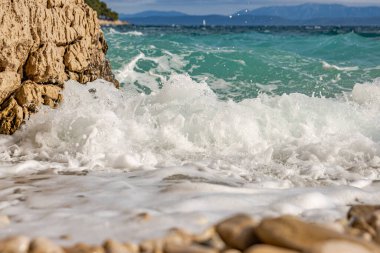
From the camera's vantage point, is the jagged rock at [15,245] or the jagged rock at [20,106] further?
the jagged rock at [20,106]

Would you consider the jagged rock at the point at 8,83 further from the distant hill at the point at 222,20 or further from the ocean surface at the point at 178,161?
the distant hill at the point at 222,20

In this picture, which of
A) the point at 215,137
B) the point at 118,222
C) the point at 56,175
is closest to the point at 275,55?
the point at 215,137

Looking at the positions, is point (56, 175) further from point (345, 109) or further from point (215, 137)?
point (345, 109)

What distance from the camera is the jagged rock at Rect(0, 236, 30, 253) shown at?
260 centimetres

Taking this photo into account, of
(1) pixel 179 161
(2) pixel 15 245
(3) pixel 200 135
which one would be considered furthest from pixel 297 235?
(3) pixel 200 135

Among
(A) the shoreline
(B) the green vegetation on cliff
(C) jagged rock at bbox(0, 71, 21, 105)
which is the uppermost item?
(B) the green vegetation on cliff

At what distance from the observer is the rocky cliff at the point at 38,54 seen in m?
5.84

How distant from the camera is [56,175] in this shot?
4379mm

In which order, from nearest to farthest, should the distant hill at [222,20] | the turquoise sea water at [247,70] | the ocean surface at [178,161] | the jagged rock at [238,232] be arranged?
the jagged rock at [238,232], the ocean surface at [178,161], the turquoise sea water at [247,70], the distant hill at [222,20]

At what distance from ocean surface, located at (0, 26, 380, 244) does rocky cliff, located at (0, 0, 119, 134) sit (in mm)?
212

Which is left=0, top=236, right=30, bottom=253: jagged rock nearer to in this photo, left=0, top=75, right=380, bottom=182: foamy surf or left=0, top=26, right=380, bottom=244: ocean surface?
left=0, top=26, right=380, bottom=244: ocean surface

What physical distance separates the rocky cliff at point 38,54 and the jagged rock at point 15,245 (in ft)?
11.2

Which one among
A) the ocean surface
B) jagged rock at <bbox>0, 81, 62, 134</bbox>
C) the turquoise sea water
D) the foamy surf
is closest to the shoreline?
the ocean surface

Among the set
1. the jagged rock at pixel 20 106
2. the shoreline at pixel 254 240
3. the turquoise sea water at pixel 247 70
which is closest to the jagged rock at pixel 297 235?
the shoreline at pixel 254 240
